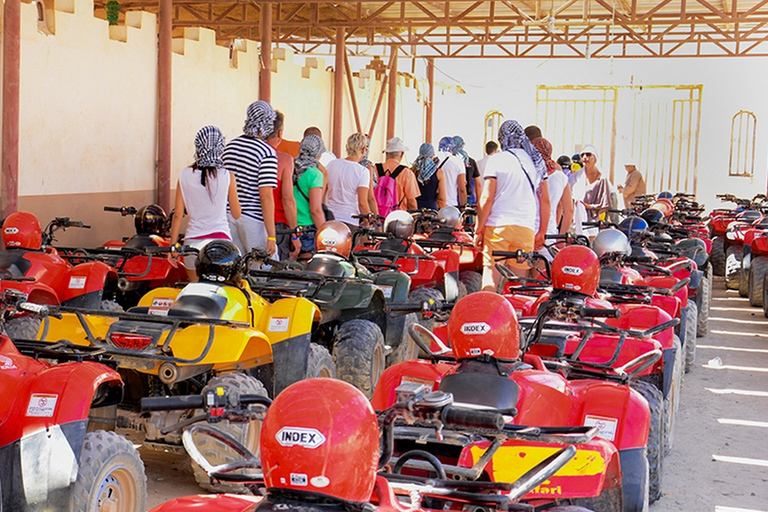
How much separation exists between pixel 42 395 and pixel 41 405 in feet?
0.14

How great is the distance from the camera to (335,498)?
2.24 metres

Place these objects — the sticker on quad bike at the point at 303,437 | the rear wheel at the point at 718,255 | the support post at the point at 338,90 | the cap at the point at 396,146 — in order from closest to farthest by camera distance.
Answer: the sticker on quad bike at the point at 303,437 → the cap at the point at 396,146 → the rear wheel at the point at 718,255 → the support post at the point at 338,90

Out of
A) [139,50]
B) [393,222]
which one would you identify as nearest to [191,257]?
[393,222]

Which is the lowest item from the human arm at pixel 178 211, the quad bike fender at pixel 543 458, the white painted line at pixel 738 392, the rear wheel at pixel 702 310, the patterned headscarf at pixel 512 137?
the white painted line at pixel 738 392

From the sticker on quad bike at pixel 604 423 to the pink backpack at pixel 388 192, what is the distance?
749 cm

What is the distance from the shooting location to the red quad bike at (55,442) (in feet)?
12.7

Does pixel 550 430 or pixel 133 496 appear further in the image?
pixel 133 496

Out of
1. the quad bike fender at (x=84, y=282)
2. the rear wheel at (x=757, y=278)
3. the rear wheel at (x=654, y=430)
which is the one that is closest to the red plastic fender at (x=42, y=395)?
the rear wheel at (x=654, y=430)

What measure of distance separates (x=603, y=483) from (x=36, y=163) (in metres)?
8.84

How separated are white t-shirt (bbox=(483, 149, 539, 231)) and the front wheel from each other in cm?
443

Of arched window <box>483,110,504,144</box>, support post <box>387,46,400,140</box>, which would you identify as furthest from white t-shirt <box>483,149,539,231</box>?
arched window <box>483,110,504,144</box>

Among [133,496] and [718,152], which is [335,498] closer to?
[133,496]

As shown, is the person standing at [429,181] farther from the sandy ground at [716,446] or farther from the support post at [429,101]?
the support post at [429,101]

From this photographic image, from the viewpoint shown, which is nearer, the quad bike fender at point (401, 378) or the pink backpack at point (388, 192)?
the quad bike fender at point (401, 378)
